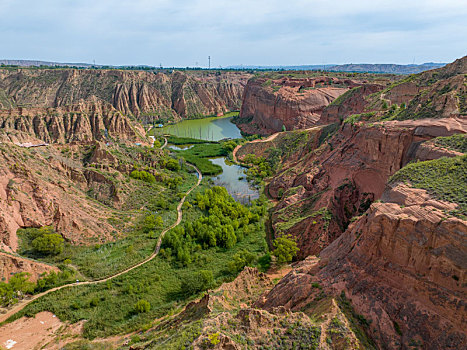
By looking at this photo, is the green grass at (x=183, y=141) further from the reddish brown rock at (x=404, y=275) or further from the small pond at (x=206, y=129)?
the reddish brown rock at (x=404, y=275)

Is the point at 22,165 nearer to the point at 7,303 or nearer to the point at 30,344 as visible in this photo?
the point at 7,303

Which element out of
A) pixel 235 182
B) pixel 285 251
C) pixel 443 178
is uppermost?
pixel 443 178

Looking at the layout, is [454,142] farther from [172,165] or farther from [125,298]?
[172,165]

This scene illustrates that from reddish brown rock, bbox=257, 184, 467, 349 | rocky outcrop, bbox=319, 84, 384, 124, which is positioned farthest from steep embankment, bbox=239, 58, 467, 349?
rocky outcrop, bbox=319, 84, 384, 124

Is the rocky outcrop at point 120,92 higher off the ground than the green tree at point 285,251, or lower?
higher

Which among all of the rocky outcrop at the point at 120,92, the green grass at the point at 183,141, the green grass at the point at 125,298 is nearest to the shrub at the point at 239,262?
the green grass at the point at 125,298

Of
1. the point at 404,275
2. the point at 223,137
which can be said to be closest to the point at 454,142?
the point at 404,275

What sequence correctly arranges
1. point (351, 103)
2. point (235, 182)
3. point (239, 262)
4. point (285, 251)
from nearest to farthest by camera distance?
point (239, 262), point (285, 251), point (235, 182), point (351, 103)
